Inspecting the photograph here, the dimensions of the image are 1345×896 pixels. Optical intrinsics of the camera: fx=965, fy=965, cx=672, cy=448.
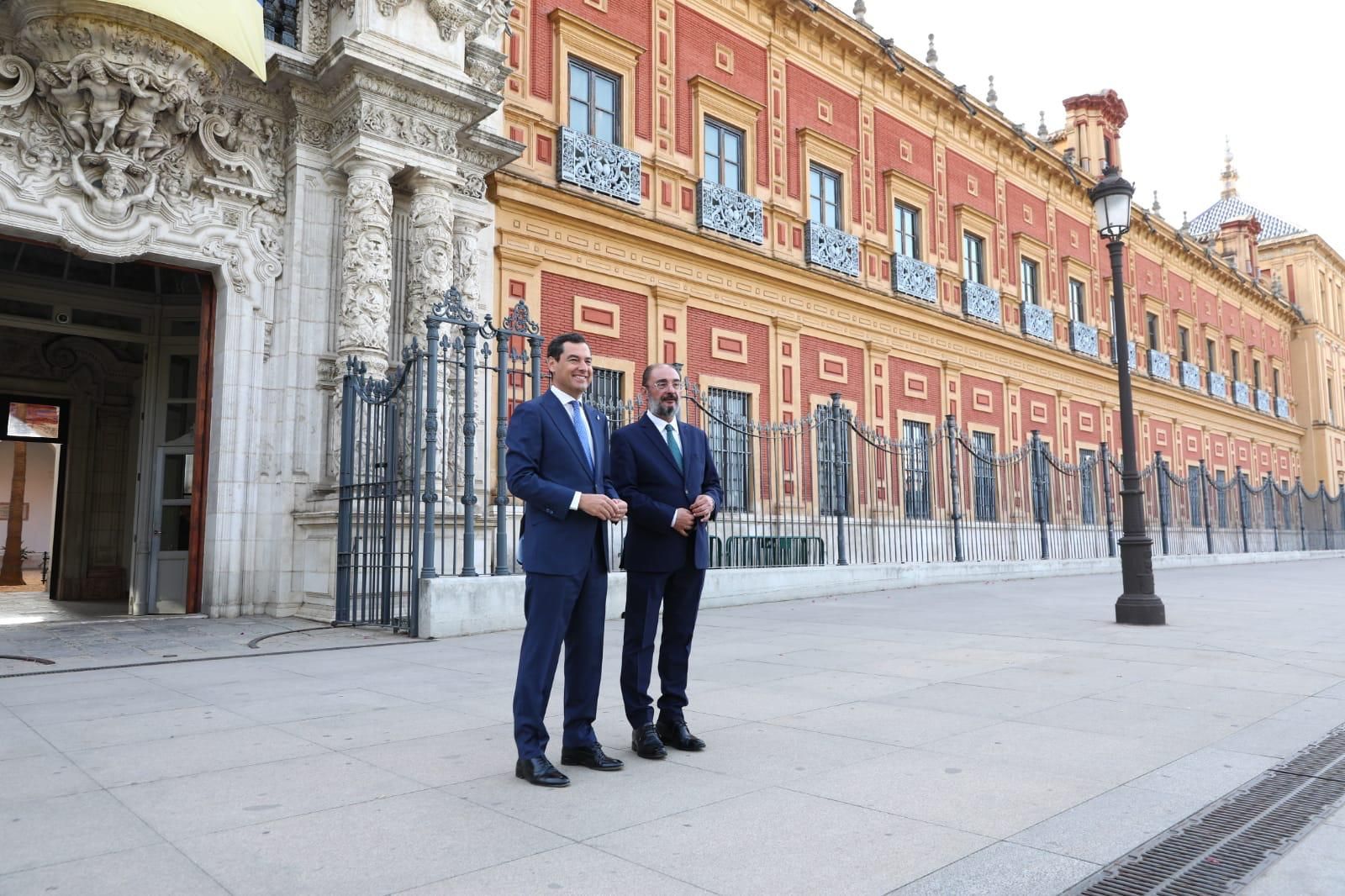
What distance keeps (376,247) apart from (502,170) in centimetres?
288

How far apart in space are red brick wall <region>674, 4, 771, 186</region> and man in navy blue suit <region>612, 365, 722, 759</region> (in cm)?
1229

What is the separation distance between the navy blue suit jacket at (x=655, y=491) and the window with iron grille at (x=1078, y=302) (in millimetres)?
23911

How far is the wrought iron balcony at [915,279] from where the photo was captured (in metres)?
19.5

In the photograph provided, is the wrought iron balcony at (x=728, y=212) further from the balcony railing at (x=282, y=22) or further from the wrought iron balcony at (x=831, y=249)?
the balcony railing at (x=282, y=22)

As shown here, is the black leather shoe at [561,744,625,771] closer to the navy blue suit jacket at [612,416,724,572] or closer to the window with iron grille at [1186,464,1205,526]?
the navy blue suit jacket at [612,416,724,572]

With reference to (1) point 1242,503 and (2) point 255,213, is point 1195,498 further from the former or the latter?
(2) point 255,213

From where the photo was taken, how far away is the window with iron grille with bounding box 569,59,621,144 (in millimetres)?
14148

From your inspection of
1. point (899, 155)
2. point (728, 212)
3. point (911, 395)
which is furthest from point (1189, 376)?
point (728, 212)

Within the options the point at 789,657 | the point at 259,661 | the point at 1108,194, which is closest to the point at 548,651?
the point at 789,657

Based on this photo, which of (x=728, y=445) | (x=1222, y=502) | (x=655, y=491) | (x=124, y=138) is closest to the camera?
(x=655, y=491)

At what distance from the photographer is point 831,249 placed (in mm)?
17938

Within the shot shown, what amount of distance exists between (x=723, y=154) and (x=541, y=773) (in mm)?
14477

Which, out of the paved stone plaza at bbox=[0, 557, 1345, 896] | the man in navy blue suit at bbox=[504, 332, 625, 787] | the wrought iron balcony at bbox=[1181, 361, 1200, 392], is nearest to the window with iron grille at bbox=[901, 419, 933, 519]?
the paved stone plaza at bbox=[0, 557, 1345, 896]

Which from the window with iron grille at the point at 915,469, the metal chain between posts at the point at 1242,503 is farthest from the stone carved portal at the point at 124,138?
the metal chain between posts at the point at 1242,503
